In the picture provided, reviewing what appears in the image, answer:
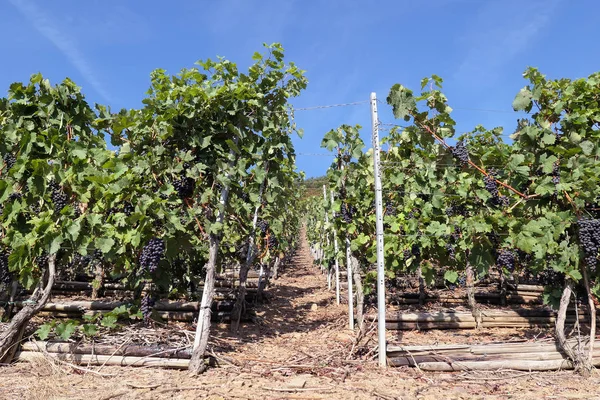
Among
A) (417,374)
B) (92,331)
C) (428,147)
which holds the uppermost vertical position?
(428,147)

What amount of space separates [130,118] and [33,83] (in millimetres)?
1193

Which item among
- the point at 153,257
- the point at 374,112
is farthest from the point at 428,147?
the point at 153,257

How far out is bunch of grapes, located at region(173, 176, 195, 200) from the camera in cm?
548

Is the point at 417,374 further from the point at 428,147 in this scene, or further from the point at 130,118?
the point at 130,118

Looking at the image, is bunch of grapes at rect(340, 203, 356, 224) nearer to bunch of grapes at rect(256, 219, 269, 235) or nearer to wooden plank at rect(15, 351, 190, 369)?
bunch of grapes at rect(256, 219, 269, 235)

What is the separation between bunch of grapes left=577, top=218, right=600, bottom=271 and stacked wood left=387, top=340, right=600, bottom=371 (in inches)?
44.1

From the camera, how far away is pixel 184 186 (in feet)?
18.1

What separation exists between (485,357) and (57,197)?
5.60 meters

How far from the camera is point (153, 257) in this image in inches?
209

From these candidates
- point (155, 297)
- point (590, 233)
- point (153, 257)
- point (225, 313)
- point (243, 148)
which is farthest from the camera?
point (225, 313)

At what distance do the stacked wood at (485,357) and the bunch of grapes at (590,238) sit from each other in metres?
1.12

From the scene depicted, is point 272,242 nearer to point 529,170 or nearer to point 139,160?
point 139,160

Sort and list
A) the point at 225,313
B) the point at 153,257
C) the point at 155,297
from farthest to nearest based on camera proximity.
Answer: the point at 225,313
the point at 155,297
the point at 153,257

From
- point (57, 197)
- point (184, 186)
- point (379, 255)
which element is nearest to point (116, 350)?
point (57, 197)
